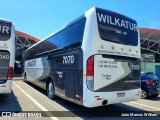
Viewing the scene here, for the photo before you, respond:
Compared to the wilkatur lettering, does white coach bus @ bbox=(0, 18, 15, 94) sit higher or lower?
lower

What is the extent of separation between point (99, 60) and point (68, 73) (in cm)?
151

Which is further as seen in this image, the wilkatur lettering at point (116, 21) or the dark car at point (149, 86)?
the dark car at point (149, 86)

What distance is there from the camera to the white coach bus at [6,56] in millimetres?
7926

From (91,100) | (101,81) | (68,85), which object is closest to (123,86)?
(101,81)

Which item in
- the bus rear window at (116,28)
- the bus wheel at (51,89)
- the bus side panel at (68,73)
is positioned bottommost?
the bus wheel at (51,89)

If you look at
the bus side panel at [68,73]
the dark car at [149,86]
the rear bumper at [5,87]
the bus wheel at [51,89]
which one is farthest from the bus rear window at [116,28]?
the rear bumper at [5,87]

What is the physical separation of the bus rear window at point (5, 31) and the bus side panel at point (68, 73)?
2.17m

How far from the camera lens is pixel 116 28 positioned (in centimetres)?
696

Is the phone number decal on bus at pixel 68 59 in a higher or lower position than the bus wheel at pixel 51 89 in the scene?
higher

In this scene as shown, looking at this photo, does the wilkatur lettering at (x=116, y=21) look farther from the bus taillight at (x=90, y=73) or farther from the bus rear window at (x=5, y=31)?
the bus rear window at (x=5, y=31)

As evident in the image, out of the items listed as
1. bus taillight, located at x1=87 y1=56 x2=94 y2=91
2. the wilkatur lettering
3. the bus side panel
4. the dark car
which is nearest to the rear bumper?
the bus side panel

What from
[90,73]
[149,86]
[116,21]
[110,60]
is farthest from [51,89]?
[149,86]

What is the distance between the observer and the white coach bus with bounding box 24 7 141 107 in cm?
617

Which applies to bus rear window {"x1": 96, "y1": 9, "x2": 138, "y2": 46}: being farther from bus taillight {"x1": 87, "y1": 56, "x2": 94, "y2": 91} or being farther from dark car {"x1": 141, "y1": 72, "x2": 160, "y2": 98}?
dark car {"x1": 141, "y1": 72, "x2": 160, "y2": 98}
